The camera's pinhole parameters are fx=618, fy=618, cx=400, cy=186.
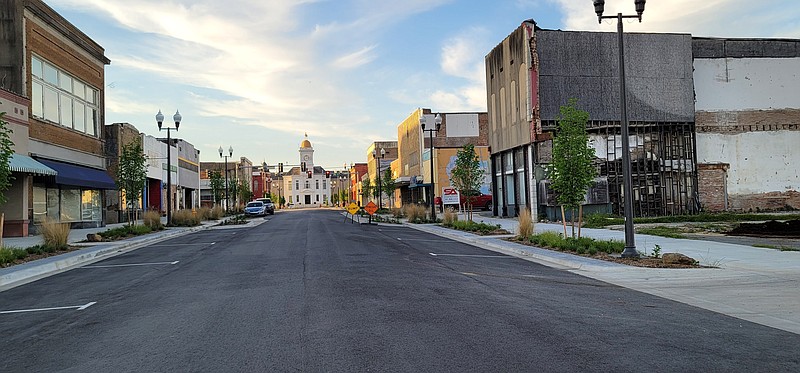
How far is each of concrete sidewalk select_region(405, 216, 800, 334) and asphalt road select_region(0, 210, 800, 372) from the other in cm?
64

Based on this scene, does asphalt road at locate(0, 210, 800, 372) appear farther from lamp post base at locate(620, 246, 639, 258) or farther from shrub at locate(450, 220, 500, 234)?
shrub at locate(450, 220, 500, 234)

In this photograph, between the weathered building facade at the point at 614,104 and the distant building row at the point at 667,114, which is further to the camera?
the distant building row at the point at 667,114

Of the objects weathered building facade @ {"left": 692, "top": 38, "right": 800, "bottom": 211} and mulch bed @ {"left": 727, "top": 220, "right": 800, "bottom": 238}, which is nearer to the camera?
mulch bed @ {"left": 727, "top": 220, "right": 800, "bottom": 238}

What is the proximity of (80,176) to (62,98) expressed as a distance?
13.4 ft

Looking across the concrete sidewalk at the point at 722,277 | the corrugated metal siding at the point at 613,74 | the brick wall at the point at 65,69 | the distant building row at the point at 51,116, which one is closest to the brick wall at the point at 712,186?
the corrugated metal siding at the point at 613,74

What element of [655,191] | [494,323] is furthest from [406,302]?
[655,191]

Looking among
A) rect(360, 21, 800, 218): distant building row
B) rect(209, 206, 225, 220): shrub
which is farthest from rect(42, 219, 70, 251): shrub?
rect(209, 206, 225, 220): shrub

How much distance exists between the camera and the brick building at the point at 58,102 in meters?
27.2

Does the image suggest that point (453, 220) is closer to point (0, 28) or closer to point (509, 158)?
point (509, 158)

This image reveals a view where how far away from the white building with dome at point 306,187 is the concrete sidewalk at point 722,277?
149992 millimetres

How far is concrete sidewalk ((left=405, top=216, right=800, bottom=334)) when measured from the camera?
8.98m

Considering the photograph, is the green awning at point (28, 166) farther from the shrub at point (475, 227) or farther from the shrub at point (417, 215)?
the shrub at point (417, 215)

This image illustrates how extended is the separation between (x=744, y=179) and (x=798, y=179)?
362 centimetres

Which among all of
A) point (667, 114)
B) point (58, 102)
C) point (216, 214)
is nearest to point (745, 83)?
point (667, 114)
